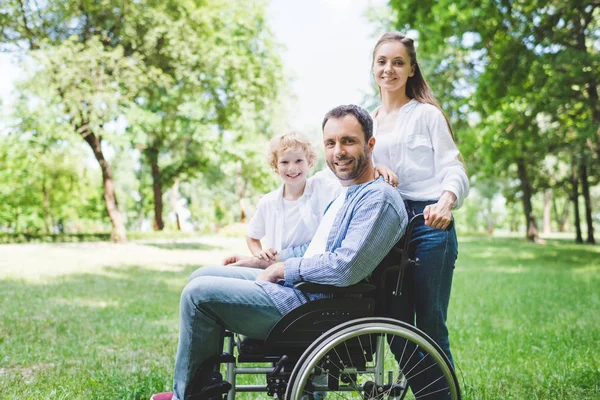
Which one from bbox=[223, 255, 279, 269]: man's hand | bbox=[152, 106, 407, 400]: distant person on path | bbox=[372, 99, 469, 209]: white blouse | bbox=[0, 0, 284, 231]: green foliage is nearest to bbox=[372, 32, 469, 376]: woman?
bbox=[372, 99, 469, 209]: white blouse

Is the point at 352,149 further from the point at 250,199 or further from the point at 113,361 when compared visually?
the point at 250,199

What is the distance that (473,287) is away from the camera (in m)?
9.17

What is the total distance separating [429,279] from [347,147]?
28.0 inches

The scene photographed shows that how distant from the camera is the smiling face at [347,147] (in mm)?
2385

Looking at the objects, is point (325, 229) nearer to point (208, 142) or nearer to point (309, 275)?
point (309, 275)

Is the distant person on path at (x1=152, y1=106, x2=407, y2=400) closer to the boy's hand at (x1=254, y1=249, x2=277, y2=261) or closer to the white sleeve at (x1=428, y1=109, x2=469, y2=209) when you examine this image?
the white sleeve at (x1=428, y1=109, x2=469, y2=209)

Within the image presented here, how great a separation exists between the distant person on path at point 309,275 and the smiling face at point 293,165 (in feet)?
2.23

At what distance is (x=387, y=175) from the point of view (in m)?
2.44

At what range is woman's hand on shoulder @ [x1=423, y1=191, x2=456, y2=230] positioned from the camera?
Answer: 7.53 ft

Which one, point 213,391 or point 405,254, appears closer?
point 213,391

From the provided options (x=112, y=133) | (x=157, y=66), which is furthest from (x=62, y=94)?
(x=157, y=66)

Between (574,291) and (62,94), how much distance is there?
538 inches

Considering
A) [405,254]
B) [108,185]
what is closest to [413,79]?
[405,254]

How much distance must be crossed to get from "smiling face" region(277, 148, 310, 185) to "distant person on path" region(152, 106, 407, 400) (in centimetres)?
68
